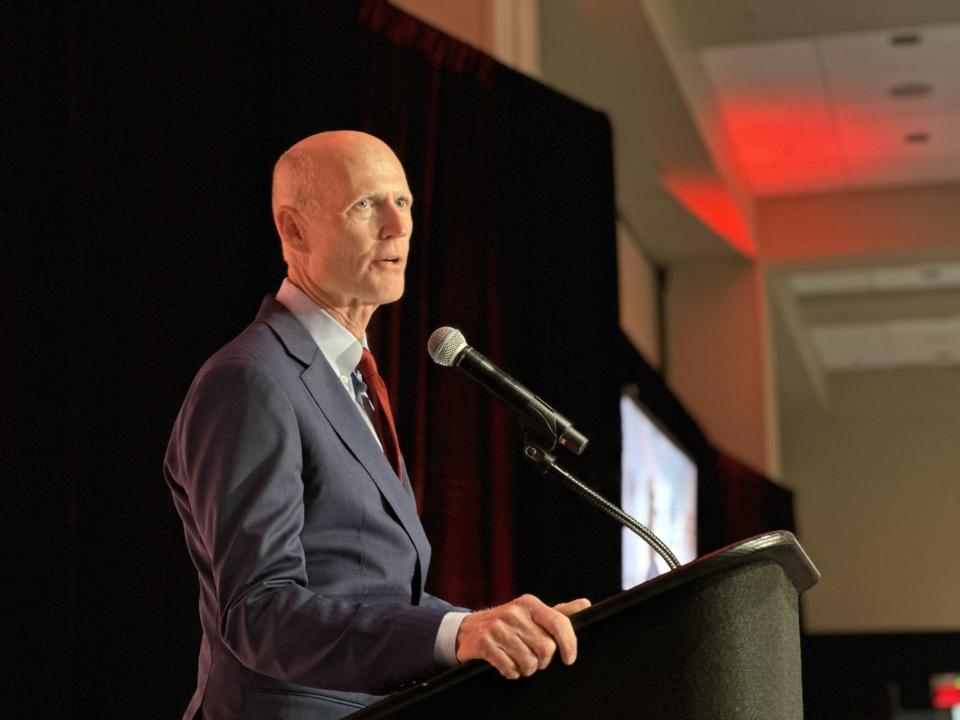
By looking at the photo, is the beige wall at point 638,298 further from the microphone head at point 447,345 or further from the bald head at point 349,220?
the microphone head at point 447,345

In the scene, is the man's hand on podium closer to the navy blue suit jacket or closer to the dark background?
the navy blue suit jacket

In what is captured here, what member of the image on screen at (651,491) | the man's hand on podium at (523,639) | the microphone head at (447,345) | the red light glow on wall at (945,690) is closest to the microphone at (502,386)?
the microphone head at (447,345)

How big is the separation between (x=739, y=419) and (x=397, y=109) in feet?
21.3

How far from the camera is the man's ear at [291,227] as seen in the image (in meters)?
1.74

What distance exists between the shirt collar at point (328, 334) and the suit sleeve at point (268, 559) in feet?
0.59

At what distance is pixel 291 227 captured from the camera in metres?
1.75

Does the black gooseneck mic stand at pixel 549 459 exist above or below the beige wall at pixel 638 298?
below

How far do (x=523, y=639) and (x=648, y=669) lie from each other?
115 mm

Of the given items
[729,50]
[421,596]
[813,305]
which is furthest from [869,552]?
[421,596]

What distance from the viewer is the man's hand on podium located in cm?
121

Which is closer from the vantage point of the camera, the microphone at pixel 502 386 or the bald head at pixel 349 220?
the microphone at pixel 502 386

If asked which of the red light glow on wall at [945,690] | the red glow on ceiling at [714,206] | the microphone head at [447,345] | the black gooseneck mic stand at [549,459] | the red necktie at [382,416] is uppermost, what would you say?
the red glow on ceiling at [714,206]

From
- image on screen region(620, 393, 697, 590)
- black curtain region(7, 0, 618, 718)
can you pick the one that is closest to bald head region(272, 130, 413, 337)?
black curtain region(7, 0, 618, 718)

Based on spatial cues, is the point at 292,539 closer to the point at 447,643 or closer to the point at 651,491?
the point at 447,643
